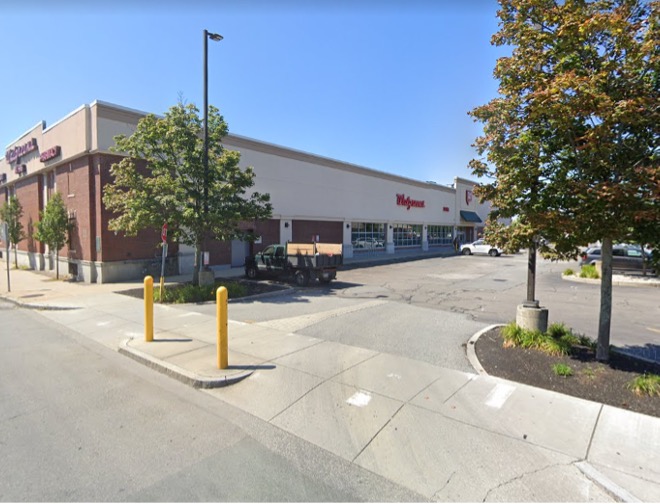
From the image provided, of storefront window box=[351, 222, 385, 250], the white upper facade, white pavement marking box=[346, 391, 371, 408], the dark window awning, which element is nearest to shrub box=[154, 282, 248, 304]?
white pavement marking box=[346, 391, 371, 408]

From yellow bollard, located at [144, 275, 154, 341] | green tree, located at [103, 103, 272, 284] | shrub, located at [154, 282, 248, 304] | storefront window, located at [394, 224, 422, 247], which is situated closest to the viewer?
yellow bollard, located at [144, 275, 154, 341]

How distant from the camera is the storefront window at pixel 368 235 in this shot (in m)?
31.0

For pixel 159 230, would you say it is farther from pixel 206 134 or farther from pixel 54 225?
pixel 206 134

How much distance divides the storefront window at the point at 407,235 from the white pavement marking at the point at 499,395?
104 ft

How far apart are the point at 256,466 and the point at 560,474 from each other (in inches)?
107

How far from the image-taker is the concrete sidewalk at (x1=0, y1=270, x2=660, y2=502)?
314 centimetres

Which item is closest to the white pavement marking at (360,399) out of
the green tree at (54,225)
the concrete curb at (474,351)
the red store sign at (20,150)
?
the concrete curb at (474,351)

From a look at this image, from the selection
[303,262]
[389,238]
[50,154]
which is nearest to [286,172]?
[303,262]

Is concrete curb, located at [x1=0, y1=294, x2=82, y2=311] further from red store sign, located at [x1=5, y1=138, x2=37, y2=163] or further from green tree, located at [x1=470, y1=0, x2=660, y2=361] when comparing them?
red store sign, located at [x1=5, y1=138, x2=37, y2=163]

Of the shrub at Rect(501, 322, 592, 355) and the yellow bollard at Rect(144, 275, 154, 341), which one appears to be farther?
the yellow bollard at Rect(144, 275, 154, 341)

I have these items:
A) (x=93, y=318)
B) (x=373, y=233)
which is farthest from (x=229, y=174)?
(x=373, y=233)

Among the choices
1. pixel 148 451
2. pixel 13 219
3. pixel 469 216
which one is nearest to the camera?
pixel 148 451

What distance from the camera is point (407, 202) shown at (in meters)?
36.8

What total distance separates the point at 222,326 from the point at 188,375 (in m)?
0.83
